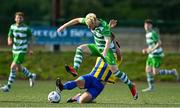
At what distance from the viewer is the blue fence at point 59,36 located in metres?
31.7

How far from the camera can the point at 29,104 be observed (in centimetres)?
1579

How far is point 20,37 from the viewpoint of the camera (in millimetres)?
21734

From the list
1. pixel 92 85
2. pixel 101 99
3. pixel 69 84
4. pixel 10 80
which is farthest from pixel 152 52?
pixel 69 84

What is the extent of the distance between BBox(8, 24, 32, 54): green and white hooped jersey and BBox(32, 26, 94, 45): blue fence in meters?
9.82

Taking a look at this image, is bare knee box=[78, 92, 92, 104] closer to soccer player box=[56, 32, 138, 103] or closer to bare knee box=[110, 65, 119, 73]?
soccer player box=[56, 32, 138, 103]

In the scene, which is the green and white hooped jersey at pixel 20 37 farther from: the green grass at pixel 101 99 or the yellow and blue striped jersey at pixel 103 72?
the yellow and blue striped jersey at pixel 103 72

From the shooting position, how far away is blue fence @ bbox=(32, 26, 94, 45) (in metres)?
31.7

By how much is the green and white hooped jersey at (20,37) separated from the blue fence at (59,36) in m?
9.82

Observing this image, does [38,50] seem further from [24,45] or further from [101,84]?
[101,84]

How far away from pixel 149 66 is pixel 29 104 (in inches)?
331

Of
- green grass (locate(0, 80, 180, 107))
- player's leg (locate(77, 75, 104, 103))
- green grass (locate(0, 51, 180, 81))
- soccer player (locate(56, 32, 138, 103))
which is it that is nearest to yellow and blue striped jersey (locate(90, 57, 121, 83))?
soccer player (locate(56, 32, 138, 103))

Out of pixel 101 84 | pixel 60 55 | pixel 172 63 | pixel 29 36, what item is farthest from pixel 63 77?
pixel 101 84

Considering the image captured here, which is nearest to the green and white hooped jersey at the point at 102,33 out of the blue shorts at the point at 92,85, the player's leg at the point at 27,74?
the blue shorts at the point at 92,85

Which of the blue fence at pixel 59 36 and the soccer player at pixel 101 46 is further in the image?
the blue fence at pixel 59 36
